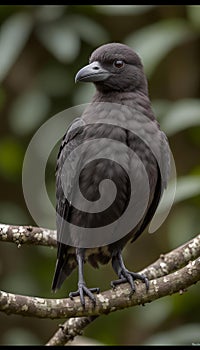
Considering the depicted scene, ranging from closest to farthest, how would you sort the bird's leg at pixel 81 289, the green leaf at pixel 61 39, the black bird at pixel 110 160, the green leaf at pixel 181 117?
the bird's leg at pixel 81 289, the black bird at pixel 110 160, the green leaf at pixel 181 117, the green leaf at pixel 61 39

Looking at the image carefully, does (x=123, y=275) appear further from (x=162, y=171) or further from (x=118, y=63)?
(x=118, y=63)

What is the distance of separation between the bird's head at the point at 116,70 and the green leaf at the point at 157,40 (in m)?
0.72

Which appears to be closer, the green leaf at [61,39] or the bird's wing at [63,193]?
the bird's wing at [63,193]

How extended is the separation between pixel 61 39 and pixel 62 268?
1771 mm

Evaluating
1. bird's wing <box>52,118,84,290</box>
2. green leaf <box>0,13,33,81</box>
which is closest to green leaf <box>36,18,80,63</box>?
green leaf <box>0,13,33,81</box>

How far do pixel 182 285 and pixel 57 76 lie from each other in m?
2.76

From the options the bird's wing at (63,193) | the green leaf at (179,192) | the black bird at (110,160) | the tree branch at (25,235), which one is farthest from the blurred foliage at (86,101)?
the tree branch at (25,235)

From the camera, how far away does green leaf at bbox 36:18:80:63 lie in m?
5.30

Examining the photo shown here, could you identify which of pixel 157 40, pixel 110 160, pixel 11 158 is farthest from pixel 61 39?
pixel 110 160

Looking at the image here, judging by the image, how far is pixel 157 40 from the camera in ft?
17.3

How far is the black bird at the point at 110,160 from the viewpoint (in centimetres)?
398

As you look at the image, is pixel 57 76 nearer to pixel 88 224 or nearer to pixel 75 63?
pixel 75 63

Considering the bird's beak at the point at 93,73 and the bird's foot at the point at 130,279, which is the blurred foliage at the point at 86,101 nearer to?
the bird's beak at the point at 93,73

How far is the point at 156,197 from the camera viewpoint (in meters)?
4.26
